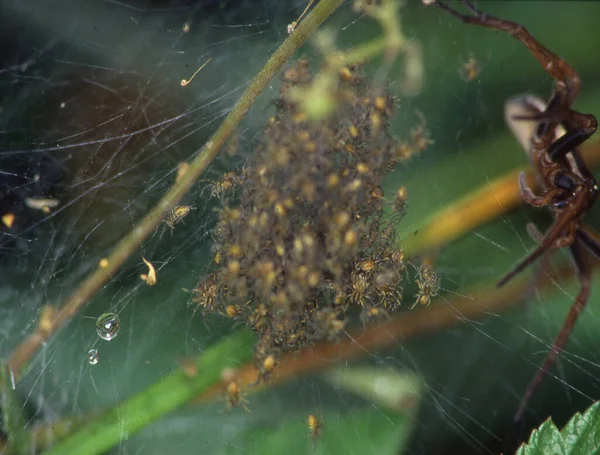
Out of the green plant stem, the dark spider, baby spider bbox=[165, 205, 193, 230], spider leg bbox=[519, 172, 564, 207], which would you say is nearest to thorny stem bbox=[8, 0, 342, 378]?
baby spider bbox=[165, 205, 193, 230]

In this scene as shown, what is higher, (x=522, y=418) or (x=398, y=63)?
(x=398, y=63)

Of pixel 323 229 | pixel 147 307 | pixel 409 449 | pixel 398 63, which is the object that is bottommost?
pixel 409 449

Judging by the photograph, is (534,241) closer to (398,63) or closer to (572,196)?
(572,196)

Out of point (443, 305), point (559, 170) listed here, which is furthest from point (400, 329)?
point (559, 170)

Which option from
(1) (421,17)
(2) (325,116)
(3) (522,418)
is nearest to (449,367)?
(3) (522,418)

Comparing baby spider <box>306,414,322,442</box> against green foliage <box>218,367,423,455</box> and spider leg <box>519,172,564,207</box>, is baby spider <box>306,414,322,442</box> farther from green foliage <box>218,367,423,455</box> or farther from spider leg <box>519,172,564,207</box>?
spider leg <box>519,172,564,207</box>

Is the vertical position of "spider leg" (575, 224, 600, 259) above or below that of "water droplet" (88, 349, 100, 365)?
above

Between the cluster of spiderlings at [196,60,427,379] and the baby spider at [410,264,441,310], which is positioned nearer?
the cluster of spiderlings at [196,60,427,379]
